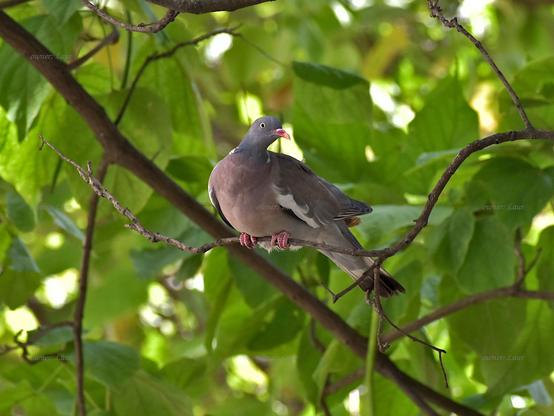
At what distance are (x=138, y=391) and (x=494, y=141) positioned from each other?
3.62 feet

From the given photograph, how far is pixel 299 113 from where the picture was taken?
2273mm

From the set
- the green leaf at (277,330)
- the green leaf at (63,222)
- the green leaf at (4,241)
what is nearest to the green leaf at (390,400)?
the green leaf at (277,330)

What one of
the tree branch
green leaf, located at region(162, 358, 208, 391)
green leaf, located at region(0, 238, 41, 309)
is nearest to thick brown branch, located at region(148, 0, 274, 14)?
the tree branch

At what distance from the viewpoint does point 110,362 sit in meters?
2.05

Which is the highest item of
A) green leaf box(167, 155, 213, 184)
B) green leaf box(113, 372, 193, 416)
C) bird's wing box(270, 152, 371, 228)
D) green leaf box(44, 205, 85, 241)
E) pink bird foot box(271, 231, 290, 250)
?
green leaf box(167, 155, 213, 184)

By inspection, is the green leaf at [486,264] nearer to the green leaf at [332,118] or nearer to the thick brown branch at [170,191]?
the thick brown branch at [170,191]

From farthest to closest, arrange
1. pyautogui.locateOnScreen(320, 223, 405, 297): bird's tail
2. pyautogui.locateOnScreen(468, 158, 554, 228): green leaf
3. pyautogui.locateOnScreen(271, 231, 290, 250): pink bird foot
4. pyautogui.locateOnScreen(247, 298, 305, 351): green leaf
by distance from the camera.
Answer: pyautogui.locateOnScreen(247, 298, 305, 351): green leaf, pyautogui.locateOnScreen(468, 158, 554, 228): green leaf, pyautogui.locateOnScreen(320, 223, 405, 297): bird's tail, pyautogui.locateOnScreen(271, 231, 290, 250): pink bird foot

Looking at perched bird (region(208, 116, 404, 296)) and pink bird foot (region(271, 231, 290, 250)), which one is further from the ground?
perched bird (region(208, 116, 404, 296))

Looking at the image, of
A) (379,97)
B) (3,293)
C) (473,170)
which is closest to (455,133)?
(473,170)

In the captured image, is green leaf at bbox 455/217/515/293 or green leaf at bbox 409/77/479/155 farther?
green leaf at bbox 409/77/479/155

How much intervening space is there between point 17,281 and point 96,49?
56 centimetres

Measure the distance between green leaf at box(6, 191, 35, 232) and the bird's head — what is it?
0.65 metres

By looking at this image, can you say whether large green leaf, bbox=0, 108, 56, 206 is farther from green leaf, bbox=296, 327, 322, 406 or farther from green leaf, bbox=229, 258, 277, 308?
green leaf, bbox=296, 327, 322, 406

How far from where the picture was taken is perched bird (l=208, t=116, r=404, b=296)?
1.55 metres
